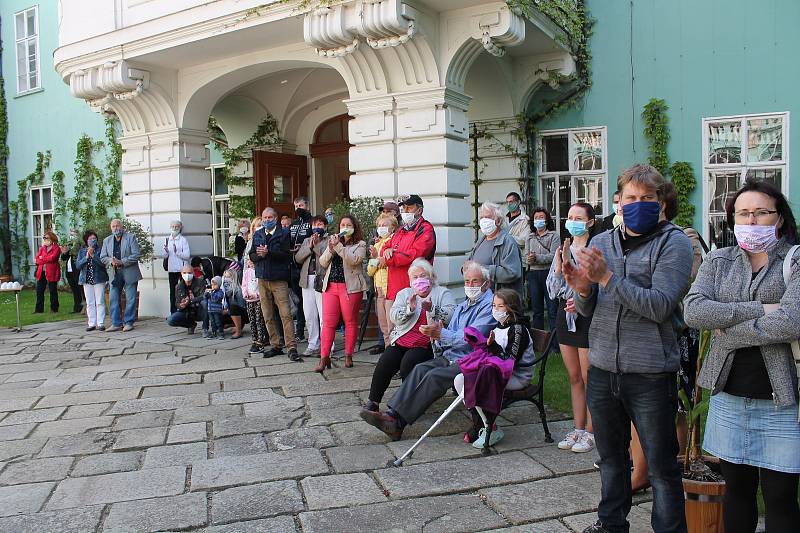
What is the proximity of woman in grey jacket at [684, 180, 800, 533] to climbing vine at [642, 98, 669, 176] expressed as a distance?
24.6ft

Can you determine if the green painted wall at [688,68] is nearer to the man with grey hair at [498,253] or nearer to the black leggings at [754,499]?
the man with grey hair at [498,253]

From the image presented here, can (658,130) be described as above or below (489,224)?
above

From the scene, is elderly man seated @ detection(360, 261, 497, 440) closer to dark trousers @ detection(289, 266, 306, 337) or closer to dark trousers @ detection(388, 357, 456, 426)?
dark trousers @ detection(388, 357, 456, 426)

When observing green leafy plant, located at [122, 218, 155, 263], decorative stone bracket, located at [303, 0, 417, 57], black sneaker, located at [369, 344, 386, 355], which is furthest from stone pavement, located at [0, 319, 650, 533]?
green leafy plant, located at [122, 218, 155, 263]

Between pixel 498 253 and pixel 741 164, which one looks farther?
pixel 741 164

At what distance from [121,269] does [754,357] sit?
33.8 feet

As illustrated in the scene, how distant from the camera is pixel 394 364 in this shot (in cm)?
543

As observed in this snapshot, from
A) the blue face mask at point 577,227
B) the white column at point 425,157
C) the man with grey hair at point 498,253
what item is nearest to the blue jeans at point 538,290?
the white column at point 425,157

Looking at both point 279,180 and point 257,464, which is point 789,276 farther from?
point 279,180

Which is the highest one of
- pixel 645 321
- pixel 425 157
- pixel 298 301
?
pixel 425 157

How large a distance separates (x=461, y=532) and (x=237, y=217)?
39.0ft

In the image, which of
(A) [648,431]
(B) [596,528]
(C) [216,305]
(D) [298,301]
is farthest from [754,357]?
(C) [216,305]

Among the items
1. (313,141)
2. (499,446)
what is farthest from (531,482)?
(313,141)

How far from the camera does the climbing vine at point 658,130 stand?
984 cm
